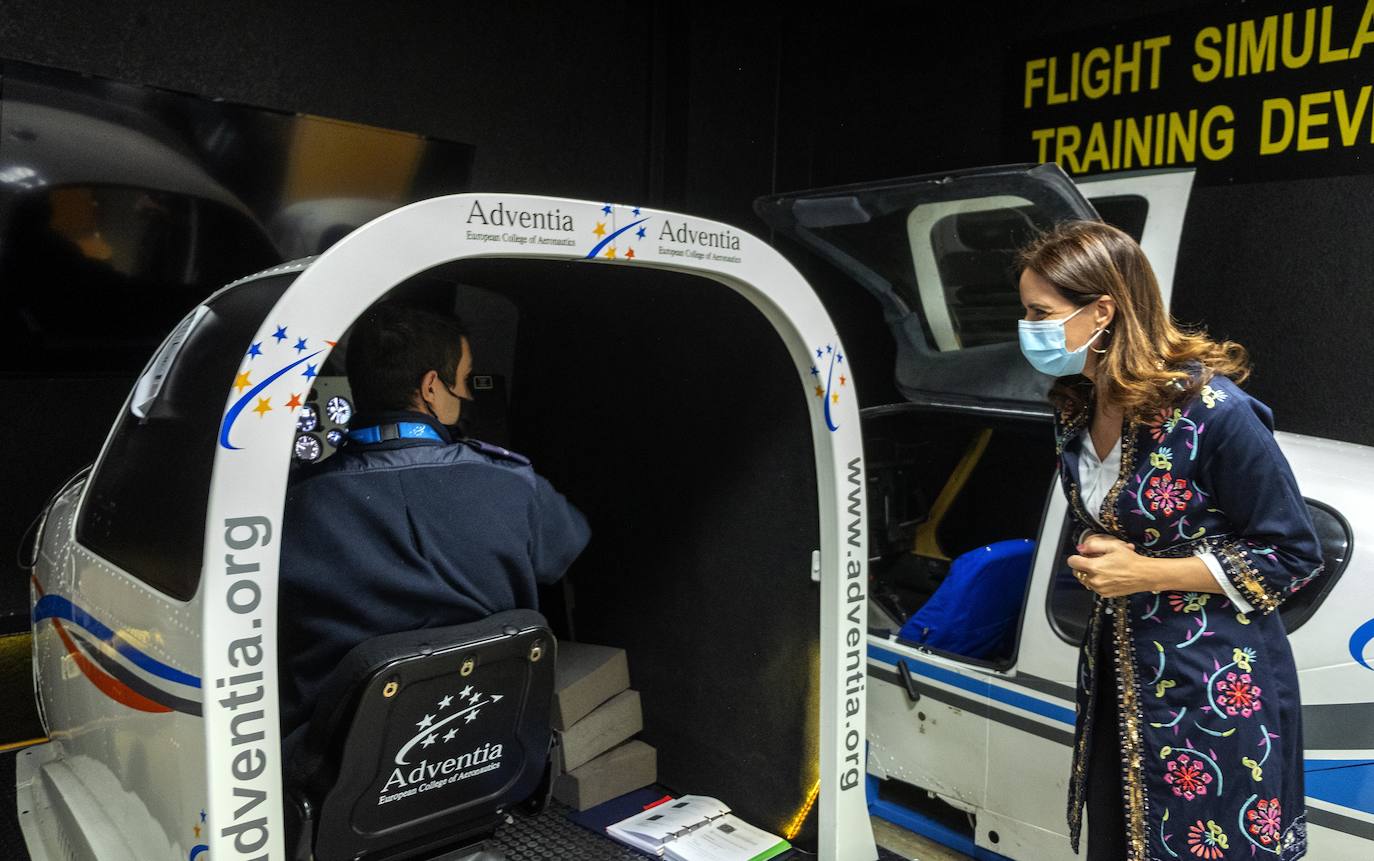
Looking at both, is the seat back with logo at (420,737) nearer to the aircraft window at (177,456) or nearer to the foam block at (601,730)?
the aircraft window at (177,456)

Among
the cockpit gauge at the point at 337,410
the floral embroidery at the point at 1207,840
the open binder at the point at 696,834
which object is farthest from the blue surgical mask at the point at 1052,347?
the cockpit gauge at the point at 337,410

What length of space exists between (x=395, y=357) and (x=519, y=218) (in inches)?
18.0

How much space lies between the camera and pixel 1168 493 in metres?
1.83

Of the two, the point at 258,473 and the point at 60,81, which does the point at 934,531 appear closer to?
the point at 258,473

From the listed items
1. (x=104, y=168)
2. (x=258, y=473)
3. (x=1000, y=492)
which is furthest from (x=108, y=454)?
(x=1000, y=492)

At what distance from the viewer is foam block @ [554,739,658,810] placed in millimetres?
2943

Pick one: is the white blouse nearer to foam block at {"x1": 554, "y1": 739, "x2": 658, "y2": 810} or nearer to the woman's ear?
the woman's ear

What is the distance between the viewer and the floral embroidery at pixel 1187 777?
179cm

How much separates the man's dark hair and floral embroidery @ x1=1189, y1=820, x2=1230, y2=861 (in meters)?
1.69

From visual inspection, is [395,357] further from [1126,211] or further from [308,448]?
[1126,211]

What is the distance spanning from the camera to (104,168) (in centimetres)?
320

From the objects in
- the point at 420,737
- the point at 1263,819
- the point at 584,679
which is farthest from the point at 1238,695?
the point at 584,679

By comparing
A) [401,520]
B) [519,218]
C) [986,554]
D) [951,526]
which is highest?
[519,218]

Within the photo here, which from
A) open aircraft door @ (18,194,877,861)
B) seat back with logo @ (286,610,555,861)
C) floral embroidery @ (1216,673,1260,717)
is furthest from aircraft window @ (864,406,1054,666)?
seat back with logo @ (286,610,555,861)
